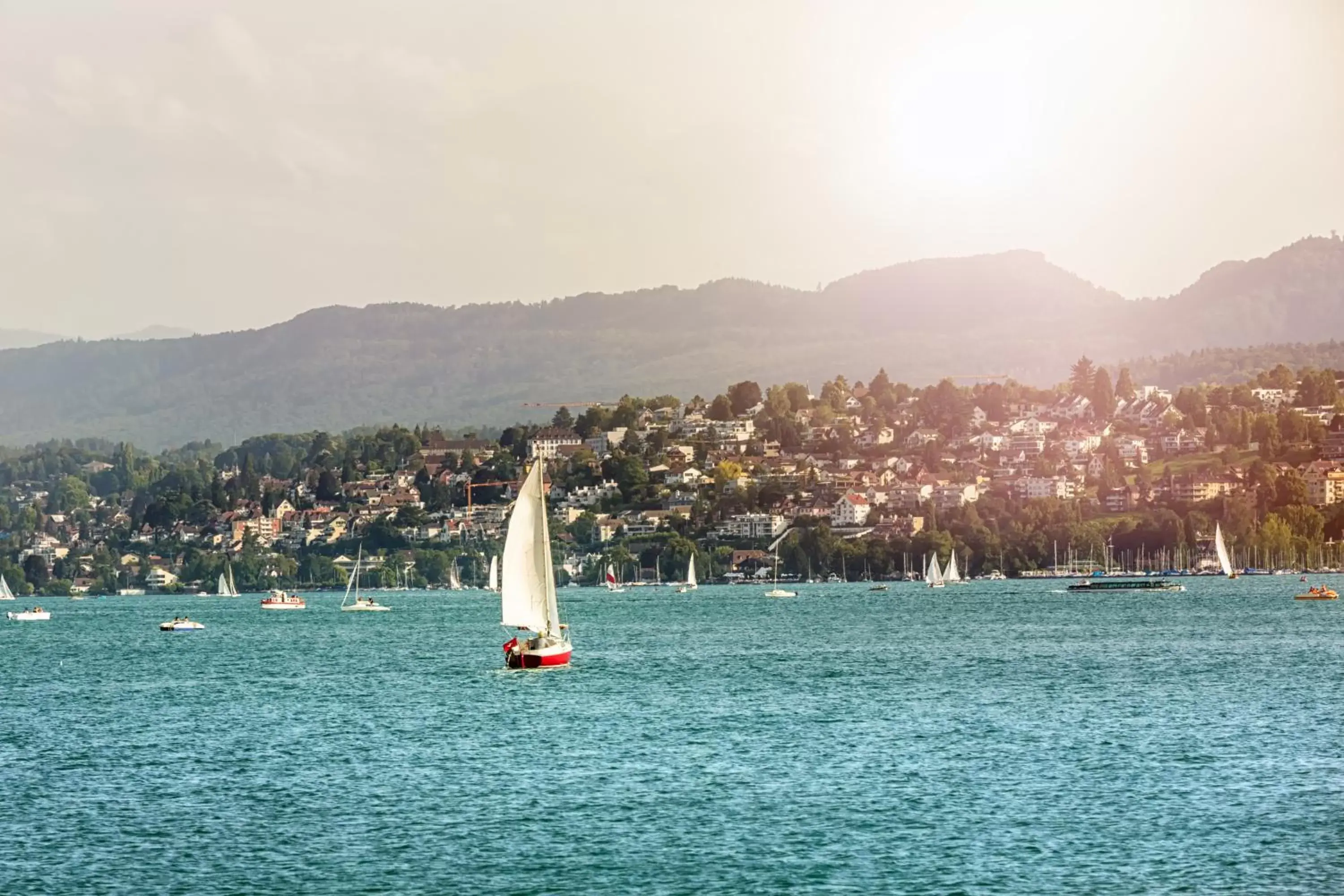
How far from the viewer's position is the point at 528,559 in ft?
257

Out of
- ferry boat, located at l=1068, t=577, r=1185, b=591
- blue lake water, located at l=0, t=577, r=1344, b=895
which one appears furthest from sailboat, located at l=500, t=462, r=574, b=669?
ferry boat, located at l=1068, t=577, r=1185, b=591

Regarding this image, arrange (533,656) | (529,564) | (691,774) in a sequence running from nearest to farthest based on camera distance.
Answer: (691,774)
(529,564)
(533,656)

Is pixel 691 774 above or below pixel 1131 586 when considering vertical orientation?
below

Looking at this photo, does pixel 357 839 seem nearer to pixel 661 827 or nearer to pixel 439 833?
pixel 439 833

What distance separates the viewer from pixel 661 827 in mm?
43281

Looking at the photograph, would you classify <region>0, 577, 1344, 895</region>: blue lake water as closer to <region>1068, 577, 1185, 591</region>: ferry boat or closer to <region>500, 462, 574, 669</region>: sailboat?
<region>500, 462, 574, 669</region>: sailboat

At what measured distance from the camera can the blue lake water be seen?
38594 millimetres

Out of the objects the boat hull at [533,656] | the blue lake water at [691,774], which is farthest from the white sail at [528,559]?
the blue lake water at [691,774]

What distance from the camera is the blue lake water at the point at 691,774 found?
127ft

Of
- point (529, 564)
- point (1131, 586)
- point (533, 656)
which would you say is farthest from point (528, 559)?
point (1131, 586)

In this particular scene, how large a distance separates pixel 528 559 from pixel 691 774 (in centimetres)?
2818

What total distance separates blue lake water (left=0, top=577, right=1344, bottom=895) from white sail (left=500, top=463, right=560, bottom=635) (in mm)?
3382

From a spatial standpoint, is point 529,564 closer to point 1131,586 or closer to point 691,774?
point 691,774

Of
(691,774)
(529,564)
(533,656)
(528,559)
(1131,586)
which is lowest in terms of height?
(691,774)
